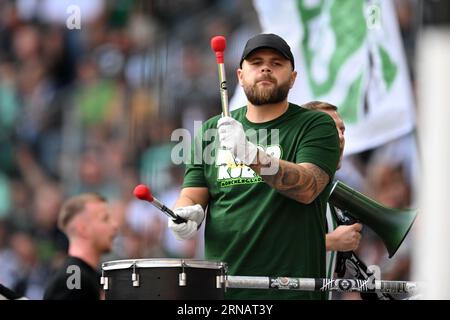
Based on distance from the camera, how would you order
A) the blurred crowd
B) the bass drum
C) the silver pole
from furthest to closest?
the blurred crowd < the silver pole < the bass drum

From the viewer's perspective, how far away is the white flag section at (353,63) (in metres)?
5.12

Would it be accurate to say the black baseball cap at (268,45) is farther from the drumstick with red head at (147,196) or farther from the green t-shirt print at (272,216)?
the drumstick with red head at (147,196)

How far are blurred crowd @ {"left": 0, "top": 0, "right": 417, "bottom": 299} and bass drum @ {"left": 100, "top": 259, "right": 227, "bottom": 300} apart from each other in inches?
57.0

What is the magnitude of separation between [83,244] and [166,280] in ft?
5.55

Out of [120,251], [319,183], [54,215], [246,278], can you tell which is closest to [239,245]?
[246,278]

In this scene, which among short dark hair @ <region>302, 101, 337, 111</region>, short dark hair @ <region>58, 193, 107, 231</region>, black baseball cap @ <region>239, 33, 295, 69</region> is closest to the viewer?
black baseball cap @ <region>239, 33, 295, 69</region>

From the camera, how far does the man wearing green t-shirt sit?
393cm

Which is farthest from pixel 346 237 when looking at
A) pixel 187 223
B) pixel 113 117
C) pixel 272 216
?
pixel 113 117

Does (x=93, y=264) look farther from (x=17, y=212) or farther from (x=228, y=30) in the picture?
(x=228, y=30)

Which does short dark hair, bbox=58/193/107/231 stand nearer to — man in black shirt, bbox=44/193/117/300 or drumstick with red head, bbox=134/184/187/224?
man in black shirt, bbox=44/193/117/300

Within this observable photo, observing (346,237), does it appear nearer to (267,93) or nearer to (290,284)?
(290,284)

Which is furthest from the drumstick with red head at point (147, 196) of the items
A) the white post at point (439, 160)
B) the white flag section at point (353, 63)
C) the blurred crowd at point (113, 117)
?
the white post at point (439, 160)

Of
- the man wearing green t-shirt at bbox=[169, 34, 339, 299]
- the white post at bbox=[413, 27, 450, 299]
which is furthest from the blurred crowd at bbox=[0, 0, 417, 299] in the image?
Answer: the white post at bbox=[413, 27, 450, 299]

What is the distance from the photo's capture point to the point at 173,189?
16.8ft
